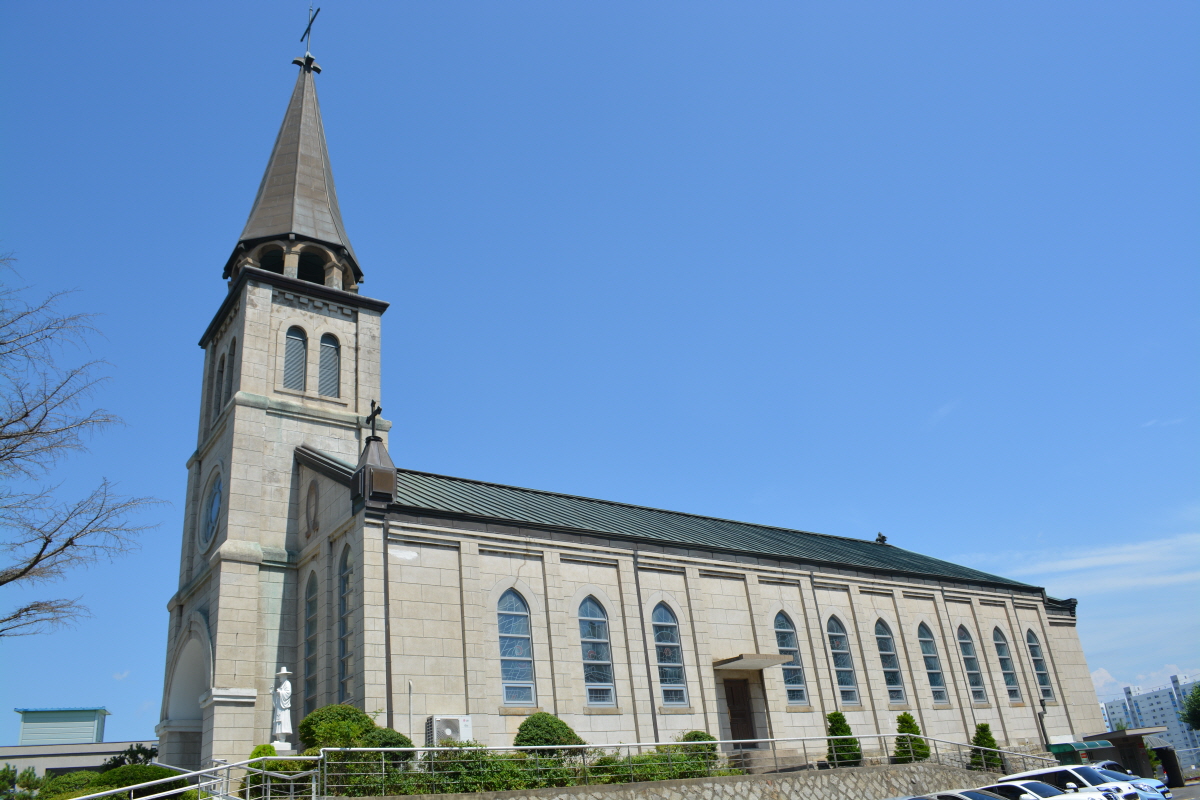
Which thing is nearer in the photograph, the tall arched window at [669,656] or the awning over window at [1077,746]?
the tall arched window at [669,656]

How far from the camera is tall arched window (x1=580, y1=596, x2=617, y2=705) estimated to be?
2495 cm

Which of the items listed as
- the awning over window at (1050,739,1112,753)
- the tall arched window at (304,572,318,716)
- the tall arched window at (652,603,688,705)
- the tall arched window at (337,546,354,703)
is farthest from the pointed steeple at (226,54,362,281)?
the awning over window at (1050,739,1112,753)

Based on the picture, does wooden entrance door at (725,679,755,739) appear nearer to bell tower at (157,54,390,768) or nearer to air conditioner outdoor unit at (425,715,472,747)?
air conditioner outdoor unit at (425,715,472,747)

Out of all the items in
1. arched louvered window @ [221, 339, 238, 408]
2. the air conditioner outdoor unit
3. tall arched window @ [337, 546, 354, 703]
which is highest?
arched louvered window @ [221, 339, 238, 408]

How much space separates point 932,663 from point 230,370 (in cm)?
2817

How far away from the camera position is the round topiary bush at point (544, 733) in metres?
21.2

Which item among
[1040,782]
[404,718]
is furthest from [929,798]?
[404,718]

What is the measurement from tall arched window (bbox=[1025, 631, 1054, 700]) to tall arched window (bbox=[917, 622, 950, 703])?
6.06 metres

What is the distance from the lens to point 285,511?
28172 mm

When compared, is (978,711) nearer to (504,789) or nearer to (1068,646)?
(1068,646)

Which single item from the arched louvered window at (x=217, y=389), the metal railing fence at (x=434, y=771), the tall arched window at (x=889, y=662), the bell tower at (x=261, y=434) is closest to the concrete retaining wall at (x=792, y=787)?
the metal railing fence at (x=434, y=771)

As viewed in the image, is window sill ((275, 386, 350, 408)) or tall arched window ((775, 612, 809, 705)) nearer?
tall arched window ((775, 612, 809, 705))

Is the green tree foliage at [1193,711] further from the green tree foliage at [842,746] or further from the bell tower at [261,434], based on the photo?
the bell tower at [261,434]

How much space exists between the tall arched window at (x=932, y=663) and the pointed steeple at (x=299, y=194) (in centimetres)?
2617
